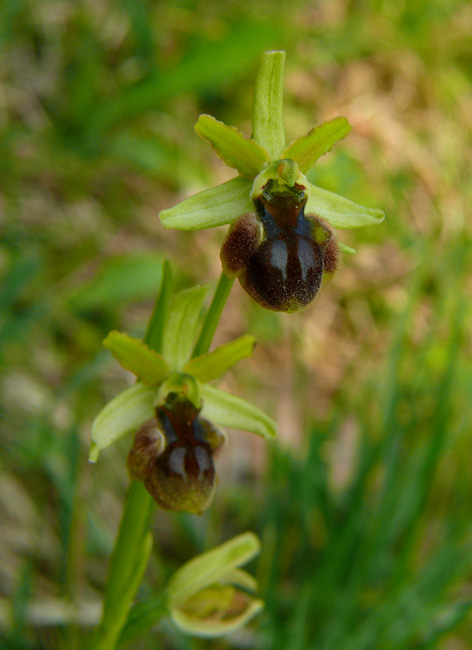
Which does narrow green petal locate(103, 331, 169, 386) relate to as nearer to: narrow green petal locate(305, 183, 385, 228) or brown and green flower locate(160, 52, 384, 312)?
brown and green flower locate(160, 52, 384, 312)

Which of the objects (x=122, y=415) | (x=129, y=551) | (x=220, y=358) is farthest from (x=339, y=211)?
(x=129, y=551)

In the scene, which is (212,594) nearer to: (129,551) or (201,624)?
(201,624)

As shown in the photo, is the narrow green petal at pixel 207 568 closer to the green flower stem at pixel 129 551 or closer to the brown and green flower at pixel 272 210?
the green flower stem at pixel 129 551

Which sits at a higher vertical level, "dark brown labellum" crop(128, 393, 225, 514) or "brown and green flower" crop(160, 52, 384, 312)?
"brown and green flower" crop(160, 52, 384, 312)

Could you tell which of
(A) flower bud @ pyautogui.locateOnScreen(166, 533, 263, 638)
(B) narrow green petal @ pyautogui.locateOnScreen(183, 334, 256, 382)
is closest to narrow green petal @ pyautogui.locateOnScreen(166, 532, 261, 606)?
(A) flower bud @ pyautogui.locateOnScreen(166, 533, 263, 638)

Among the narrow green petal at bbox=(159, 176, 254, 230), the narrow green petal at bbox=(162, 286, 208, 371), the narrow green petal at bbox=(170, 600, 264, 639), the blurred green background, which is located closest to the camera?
the narrow green petal at bbox=(159, 176, 254, 230)

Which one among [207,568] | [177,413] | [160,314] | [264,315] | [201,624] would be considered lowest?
[201,624]

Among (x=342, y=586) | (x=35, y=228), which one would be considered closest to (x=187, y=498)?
(x=342, y=586)
